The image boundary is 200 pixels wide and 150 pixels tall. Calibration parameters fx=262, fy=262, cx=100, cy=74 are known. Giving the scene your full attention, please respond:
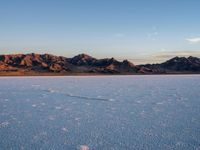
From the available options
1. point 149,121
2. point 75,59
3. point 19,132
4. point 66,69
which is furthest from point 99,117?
point 75,59

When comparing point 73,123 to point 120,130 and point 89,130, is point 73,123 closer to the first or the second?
point 89,130

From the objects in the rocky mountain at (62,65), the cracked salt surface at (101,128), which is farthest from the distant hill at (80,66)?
the cracked salt surface at (101,128)

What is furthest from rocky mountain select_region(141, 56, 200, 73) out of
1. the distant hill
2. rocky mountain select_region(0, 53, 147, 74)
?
rocky mountain select_region(0, 53, 147, 74)

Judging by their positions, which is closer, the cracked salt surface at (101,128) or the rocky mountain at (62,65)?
the cracked salt surface at (101,128)

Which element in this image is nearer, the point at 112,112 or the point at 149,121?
the point at 149,121

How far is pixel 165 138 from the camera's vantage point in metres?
7.89

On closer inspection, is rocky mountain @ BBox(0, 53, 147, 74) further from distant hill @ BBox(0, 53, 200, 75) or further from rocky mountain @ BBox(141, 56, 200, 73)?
rocky mountain @ BBox(141, 56, 200, 73)

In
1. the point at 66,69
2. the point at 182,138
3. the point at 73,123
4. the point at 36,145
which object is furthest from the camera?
the point at 66,69

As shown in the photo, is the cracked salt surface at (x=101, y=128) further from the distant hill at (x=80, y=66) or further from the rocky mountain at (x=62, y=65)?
the rocky mountain at (x=62, y=65)

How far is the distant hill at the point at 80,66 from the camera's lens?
138m

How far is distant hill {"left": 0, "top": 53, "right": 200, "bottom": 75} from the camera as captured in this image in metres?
138

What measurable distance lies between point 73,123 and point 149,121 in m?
2.97

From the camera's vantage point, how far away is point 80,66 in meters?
166

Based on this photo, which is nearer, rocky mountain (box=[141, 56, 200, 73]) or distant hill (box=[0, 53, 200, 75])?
distant hill (box=[0, 53, 200, 75])
